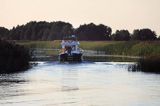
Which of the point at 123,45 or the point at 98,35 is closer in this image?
the point at 123,45

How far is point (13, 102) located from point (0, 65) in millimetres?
24162

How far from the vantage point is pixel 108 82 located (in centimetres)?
5453

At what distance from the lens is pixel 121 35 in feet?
568

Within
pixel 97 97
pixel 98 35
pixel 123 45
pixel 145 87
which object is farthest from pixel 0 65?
pixel 98 35

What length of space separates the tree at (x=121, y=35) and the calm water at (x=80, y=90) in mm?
106891

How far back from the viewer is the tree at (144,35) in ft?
531

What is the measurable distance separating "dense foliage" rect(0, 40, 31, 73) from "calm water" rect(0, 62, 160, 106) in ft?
6.82

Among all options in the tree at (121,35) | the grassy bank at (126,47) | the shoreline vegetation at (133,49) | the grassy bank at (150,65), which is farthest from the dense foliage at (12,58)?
the tree at (121,35)

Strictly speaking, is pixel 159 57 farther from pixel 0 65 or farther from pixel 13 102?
pixel 13 102

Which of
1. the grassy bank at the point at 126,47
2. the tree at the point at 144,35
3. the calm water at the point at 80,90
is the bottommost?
the calm water at the point at 80,90

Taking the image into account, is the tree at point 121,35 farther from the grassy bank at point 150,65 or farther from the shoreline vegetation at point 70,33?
the grassy bank at point 150,65

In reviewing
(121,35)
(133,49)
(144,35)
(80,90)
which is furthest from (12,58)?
(121,35)

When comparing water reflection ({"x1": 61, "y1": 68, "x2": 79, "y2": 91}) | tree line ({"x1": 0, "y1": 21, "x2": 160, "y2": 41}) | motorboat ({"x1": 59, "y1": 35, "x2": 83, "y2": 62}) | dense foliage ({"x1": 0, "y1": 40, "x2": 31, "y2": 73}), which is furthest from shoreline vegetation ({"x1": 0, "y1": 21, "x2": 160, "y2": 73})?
water reflection ({"x1": 61, "y1": 68, "x2": 79, "y2": 91})

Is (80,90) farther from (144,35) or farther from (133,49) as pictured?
(144,35)
